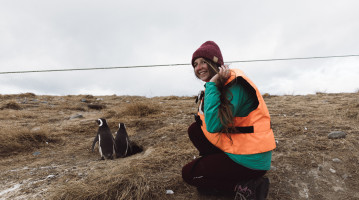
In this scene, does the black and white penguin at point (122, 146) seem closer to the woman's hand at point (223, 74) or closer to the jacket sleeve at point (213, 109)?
the jacket sleeve at point (213, 109)

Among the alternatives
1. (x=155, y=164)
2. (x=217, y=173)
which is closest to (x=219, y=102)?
(x=217, y=173)

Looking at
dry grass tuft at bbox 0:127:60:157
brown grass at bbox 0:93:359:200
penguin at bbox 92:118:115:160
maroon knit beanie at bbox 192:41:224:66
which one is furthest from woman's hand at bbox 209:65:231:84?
dry grass tuft at bbox 0:127:60:157

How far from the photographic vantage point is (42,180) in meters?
2.53

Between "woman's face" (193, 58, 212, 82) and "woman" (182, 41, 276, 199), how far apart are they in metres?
0.15

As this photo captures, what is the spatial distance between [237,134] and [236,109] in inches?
8.7

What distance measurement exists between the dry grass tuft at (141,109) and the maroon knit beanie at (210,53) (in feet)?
13.0

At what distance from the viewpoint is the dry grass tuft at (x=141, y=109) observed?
5.94m

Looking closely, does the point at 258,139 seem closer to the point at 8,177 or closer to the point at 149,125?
the point at 8,177

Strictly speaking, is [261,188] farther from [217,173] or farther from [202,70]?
[202,70]

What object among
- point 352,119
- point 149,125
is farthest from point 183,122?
point 352,119

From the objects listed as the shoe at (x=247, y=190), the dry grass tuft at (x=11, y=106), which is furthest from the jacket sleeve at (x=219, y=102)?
the dry grass tuft at (x=11, y=106)

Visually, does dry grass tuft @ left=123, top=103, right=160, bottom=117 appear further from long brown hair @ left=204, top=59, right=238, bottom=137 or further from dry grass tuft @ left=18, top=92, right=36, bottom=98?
dry grass tuft @ left=18, top=92, right=36, bottom=98

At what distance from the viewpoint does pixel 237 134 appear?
1.80 m

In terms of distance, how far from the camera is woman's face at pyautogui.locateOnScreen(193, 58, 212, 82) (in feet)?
7.00
